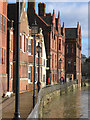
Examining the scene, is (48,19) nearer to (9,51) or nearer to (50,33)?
(50,33)

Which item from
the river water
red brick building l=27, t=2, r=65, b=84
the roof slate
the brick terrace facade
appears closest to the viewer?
the brick terrace facade

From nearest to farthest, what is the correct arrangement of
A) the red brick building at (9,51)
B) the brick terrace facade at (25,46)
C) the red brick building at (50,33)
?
the brick terrace facade at (25,46) < the red brick building at (9,51) < the red brick building at (50,33)

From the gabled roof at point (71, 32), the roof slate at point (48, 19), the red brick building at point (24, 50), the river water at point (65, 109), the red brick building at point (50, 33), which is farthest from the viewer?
the gabled roof at point (71, 32)

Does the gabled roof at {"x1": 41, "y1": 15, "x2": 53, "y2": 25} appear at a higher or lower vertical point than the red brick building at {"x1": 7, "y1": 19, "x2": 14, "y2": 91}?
higher

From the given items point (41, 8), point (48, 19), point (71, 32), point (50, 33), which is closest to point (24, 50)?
point (50, 33)

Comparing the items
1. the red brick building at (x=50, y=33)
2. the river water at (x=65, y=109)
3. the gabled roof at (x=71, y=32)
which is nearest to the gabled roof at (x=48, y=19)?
the red brick building at (x=50, y=33)

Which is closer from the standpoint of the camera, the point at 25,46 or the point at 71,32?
the point at 25,46

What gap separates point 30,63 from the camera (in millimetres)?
36031

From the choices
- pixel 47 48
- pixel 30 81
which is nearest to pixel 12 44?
pixel 30 81

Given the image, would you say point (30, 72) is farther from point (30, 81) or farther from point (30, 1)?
point (30, 1)

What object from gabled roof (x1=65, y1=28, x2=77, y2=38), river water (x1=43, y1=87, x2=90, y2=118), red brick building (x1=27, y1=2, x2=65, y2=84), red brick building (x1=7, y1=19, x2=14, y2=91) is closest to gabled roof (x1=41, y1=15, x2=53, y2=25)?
red brick building (x1=27, y1=2, x2=65, y2=84)

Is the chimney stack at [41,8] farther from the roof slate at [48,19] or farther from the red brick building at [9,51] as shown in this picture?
the red brick building at [9,51]

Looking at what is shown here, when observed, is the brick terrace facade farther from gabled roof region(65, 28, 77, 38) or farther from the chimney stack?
gabled roof region(65, 28, 77, 38)

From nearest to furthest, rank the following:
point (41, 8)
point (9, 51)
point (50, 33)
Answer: point (9, 51), point (50, 33), point (41, 8)
